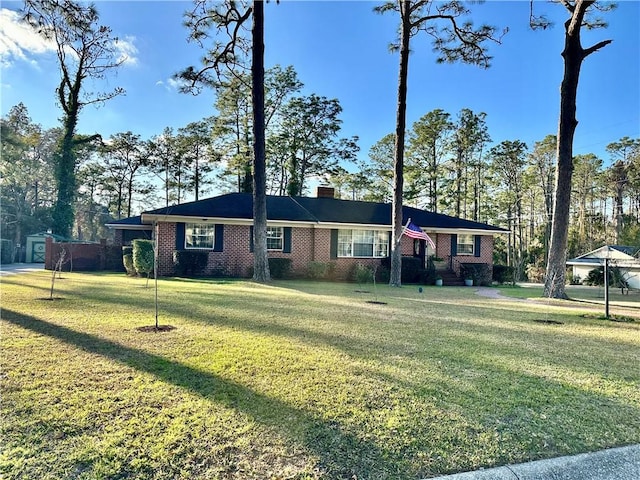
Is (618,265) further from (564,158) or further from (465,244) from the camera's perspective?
(465,244)

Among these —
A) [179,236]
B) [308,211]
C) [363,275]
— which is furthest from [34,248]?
[363,275]

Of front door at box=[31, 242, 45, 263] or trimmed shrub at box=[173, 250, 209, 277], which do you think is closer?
trimmed shrub at box=[173, 250, 209, 277]

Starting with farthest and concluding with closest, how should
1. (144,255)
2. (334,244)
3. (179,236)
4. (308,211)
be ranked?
(308,211), (334,244), (179,236), (144,255)

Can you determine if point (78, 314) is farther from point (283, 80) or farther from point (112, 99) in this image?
point (283, 80)

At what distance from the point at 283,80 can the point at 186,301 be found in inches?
995

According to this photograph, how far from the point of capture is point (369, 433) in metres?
2.84

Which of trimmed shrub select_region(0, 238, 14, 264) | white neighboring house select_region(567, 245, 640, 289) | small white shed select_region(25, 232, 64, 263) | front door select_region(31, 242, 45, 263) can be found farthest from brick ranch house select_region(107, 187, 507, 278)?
trimmed shrub select_region(0, 238, 14, 264)

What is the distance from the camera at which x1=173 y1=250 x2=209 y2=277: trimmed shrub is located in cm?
1592

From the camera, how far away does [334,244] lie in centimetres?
1814

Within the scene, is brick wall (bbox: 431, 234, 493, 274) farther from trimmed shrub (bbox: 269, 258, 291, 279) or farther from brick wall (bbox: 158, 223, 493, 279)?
trimmed shrub (bbox: 269, 258, 291, 279)

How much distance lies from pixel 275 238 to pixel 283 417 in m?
14.9

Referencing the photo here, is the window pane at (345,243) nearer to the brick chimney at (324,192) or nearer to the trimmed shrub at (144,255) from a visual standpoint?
the brick chimney at (324,192)

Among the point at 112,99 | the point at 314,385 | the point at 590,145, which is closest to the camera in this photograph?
the point at 314,385

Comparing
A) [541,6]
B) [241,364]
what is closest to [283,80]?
[541,6]
